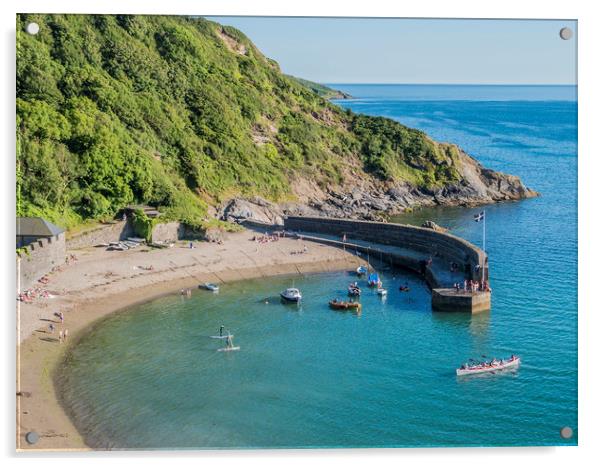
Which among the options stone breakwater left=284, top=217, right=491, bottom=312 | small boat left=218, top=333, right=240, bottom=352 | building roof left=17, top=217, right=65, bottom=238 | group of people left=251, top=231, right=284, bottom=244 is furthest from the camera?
group of people left=251, top=231, right=284, bottom=244

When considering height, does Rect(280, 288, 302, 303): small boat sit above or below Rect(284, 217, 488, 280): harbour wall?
below

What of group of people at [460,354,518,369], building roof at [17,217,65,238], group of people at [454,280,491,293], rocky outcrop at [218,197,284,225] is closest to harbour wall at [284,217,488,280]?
group of people at [454,280,491,293]

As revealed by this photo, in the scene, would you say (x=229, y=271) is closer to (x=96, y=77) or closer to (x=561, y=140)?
(x=96, y=77)

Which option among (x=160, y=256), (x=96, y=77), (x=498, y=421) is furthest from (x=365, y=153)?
(x=498, y=421)

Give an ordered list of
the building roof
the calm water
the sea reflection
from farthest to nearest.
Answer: the building roof, the sea reflection, the calm water

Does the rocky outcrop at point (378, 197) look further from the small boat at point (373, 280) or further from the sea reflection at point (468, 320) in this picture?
the sea reflection at point (468, 320)

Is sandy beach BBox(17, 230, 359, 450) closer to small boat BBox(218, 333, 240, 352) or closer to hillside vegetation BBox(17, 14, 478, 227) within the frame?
hillside vegetation BBox(17, 14, 478, 227)

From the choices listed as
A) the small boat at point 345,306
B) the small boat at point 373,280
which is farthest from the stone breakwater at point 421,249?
the small boat at point 345,306

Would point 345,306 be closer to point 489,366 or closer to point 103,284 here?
point 489,366
